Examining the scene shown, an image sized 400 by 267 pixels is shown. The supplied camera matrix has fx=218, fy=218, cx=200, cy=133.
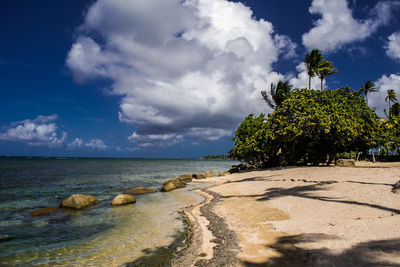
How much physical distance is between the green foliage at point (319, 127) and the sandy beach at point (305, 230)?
9.78m

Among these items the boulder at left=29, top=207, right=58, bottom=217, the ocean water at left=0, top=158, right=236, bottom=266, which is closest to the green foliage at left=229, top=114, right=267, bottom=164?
the ocean water at left=0, top=158, right=236, bottom=266

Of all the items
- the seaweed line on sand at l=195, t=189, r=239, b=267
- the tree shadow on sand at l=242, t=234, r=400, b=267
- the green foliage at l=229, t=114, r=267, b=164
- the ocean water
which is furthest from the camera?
the green foliage at l=229, t=114, r=267, b=164

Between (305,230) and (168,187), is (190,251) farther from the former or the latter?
(168,187)

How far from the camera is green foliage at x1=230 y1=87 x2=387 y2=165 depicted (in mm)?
20359

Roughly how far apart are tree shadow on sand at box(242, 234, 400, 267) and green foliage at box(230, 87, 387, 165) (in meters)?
16.0

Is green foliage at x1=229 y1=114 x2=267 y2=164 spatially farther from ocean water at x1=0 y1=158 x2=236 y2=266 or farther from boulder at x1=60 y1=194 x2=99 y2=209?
boulder at x1=60 y1=194 x2=99 y2=209

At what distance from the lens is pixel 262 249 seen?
6027 millimetres

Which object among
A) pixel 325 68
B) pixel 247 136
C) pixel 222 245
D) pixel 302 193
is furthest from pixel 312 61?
pixel 222 245

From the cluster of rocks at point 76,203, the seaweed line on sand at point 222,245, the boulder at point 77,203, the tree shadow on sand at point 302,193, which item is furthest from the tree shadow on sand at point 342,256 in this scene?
the boulder at point 77,203

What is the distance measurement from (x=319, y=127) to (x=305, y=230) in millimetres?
16617

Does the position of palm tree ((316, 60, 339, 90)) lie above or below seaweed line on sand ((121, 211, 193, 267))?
above

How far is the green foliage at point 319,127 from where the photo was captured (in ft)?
66.8

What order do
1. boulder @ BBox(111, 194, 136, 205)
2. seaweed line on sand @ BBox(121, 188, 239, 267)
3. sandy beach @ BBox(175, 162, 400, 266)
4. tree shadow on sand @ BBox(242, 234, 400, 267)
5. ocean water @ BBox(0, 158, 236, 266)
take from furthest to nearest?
boulder @ BBox(111, 194, 136, 205)
ocean water @ BBox(0, 158, 236, 266)
seaweed line on sand @ BBox(121, 188, 239, 267)
sandy beach @ BBox(175, 162, 400, 266)
tree shadow on sand @ BBox(242, 234, 400, 267)

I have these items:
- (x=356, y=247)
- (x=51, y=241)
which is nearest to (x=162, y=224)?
(x=51, y=241)
